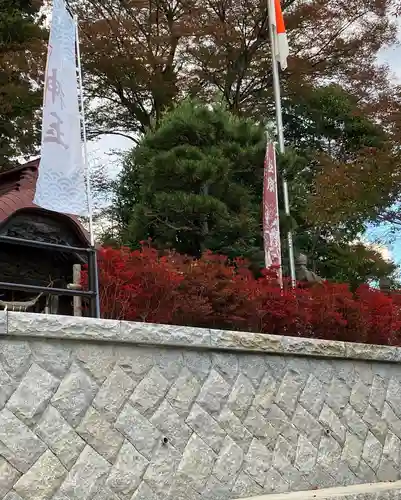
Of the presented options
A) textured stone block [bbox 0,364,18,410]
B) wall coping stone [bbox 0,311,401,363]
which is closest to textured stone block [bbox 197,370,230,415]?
wall coping stone [bbox 0,311,401,363]

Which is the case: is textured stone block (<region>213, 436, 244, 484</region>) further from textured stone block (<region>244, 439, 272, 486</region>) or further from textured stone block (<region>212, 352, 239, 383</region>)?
textured stone block (<region>212, 352, 239, 383</region>)

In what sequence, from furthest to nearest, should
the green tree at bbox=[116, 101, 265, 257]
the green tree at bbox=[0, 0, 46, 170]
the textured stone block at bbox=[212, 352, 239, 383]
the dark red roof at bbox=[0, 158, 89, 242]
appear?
the green tree at bbox=[0, 0, 46, 170] < the green tree at bbox=[116, 101, 265, 257] < the dark red roof at bbox=[0, 158, 89, 242] < the textured stone block at bbox=[212, 352, 239, 383]

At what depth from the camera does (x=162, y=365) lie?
4793mm

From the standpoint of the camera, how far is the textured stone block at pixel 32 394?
156 inches

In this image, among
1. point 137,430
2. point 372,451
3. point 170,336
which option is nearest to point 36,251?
point 170,336

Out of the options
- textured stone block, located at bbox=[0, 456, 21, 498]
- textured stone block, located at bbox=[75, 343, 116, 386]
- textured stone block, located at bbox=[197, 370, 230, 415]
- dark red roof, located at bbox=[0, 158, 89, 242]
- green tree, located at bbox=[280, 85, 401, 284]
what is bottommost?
textured stone block, located at bbox=[0, 456, 21, 498]

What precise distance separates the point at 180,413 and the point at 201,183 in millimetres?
6067

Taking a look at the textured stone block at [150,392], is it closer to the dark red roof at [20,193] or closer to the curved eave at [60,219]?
the curved eave at [60,219]

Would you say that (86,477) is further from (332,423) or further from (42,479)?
(332,423)

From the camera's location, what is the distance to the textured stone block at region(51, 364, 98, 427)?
13.7ft

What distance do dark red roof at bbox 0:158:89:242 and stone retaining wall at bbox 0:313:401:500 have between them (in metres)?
2.31

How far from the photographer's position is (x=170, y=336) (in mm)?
4820

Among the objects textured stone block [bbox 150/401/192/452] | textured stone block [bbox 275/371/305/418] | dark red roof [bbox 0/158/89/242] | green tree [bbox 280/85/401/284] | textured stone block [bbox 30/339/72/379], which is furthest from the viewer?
green tree [bbox 280/85/401/284]

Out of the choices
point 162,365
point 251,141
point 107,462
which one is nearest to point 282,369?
point 162,365
